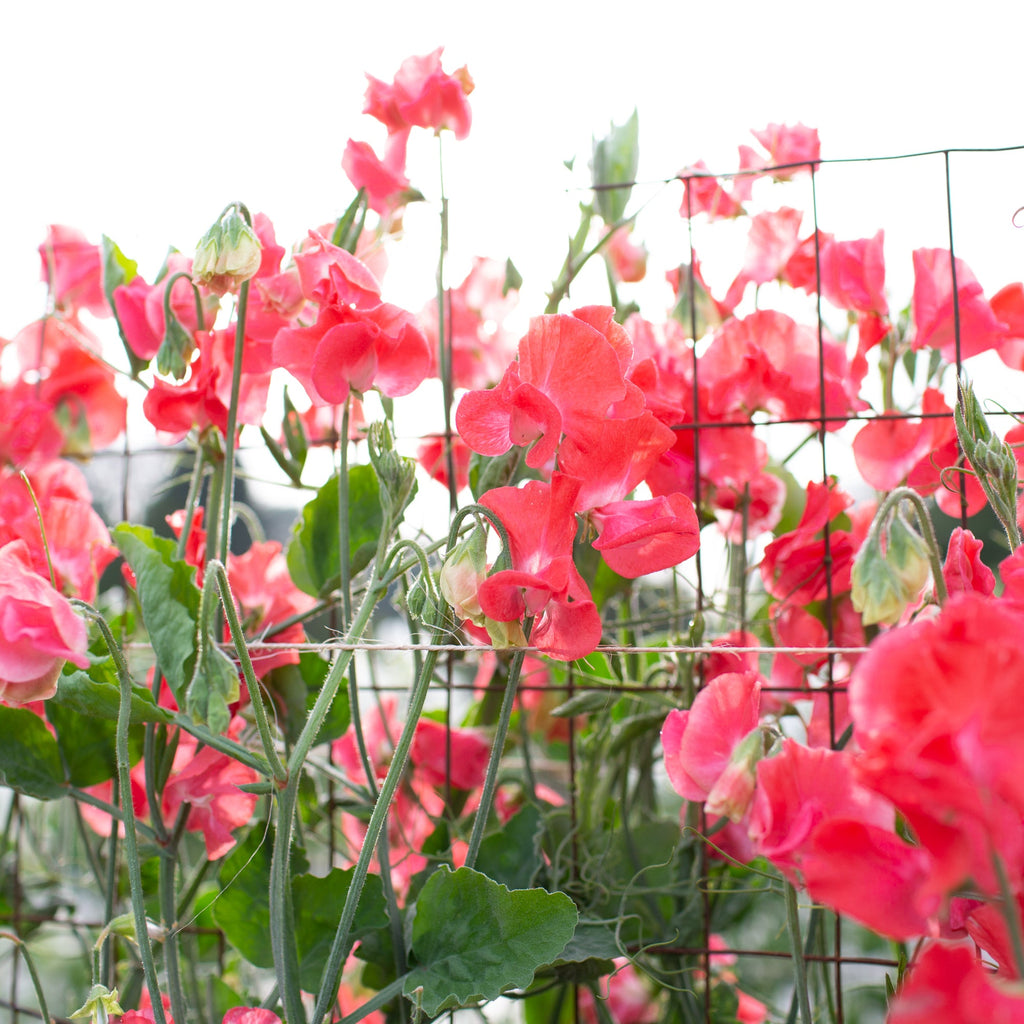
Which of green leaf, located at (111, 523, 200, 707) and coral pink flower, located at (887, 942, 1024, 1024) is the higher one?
green leaf, located at (111, 523, 200, 707)

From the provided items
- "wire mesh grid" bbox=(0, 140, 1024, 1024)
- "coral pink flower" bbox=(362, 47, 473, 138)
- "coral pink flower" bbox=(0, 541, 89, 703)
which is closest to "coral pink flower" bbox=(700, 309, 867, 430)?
"wire mesh grid" bbox=(0, 140, 1024, 1024)

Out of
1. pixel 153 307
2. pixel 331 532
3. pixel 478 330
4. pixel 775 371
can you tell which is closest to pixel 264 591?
pixel 331 532

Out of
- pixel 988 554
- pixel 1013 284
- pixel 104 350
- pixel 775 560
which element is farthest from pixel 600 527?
pixel 988 554

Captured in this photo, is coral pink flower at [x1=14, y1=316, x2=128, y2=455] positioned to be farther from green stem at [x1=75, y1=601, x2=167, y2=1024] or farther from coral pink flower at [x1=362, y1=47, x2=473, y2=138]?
green stem at [x1=75, y1=601, x2=167, y2=1024]

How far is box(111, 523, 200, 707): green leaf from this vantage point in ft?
1.96

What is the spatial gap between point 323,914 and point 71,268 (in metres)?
0.62

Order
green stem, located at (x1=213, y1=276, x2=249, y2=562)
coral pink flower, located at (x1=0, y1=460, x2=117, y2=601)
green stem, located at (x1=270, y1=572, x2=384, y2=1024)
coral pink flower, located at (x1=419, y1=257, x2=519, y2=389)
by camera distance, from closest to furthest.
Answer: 1. green stem, located at (x1=270, y1=572, x2=384, y2=1024)
2. green stem, located at (x1=213, y1=276, x2=249, y2=562)
3. coral pink flower, located at (x1=0, y1=460, x2=117, y2=601)
4. coral pink flower, located at (x1=419, y1=257, x2=519, y2=389)

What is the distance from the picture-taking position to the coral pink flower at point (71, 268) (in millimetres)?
893

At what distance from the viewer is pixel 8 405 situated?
3.02 ft

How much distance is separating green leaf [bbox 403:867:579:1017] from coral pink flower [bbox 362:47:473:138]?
57cm

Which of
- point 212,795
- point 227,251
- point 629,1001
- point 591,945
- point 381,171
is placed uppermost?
point 381,171

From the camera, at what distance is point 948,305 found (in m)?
0.72

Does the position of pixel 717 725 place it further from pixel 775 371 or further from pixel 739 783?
pixel 775 371

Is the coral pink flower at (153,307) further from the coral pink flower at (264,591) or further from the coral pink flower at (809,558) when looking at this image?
the coral pink flower at (809,558)
